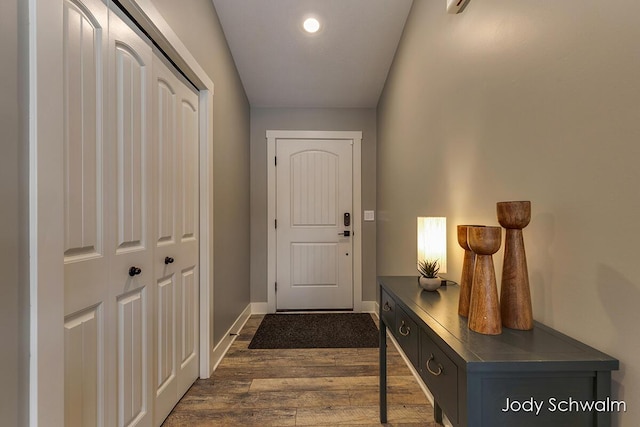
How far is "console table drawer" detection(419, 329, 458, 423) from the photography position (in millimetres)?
759

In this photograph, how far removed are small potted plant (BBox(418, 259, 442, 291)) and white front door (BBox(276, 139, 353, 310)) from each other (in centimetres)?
199

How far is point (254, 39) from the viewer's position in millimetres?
2465

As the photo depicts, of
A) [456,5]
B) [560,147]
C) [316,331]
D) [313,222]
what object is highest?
[456,5]

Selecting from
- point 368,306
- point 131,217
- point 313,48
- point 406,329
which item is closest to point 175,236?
point 131,217

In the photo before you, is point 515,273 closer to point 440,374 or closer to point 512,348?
point 512,348

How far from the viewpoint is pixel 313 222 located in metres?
3.40

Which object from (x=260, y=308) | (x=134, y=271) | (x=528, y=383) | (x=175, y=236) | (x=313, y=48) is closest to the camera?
(x=528, y=383)

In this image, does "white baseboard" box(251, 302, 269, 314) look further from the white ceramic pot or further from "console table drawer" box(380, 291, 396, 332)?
the white ceramic pot

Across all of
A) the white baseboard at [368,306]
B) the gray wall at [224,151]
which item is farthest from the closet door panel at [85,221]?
the white baseboard at [368,306]

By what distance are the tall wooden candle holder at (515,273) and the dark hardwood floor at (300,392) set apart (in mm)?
1059

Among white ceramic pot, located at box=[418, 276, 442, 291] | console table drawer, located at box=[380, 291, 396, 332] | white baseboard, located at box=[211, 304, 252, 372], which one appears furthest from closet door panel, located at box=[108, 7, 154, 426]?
white ceramic pot, located at box=[418, 276, 442, 291]

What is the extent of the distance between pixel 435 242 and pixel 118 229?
142cm

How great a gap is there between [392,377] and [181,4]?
265cm

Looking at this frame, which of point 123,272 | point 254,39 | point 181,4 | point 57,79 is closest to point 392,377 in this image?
point 123,272
